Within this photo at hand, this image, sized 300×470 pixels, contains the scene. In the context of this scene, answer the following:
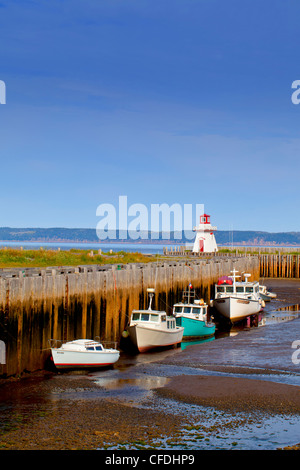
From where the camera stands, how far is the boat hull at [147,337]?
29.4 m

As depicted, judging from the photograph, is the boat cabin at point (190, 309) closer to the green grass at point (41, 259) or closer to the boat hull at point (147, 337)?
the boat hull at point (147, 337)

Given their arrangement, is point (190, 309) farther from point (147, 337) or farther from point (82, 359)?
point (82, 359)

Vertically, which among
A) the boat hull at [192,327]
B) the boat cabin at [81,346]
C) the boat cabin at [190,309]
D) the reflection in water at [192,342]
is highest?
the boat cabin at [190,309]

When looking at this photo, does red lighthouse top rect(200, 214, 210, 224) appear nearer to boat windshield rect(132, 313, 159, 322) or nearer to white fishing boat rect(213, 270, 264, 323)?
white fishing boat rect(213, 270, 264, 323)

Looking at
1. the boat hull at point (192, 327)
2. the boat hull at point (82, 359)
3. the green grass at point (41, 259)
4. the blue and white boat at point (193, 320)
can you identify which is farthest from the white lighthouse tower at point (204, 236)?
the boat hull at point (82, 359)

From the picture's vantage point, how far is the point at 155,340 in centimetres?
3006

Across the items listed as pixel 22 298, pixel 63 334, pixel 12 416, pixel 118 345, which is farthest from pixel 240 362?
pixel 12 416

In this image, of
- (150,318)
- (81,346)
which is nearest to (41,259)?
(150,318)

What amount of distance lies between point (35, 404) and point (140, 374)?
6.72m

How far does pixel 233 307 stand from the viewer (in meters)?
41.6

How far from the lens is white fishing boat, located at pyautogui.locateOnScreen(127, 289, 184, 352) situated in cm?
2948

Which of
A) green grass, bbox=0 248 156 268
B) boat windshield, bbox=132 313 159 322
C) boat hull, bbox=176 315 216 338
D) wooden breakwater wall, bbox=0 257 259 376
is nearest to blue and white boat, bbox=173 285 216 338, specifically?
boat hull, bbox=176 315 216 338

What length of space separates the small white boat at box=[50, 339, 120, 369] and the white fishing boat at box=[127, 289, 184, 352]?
14.1 ft
